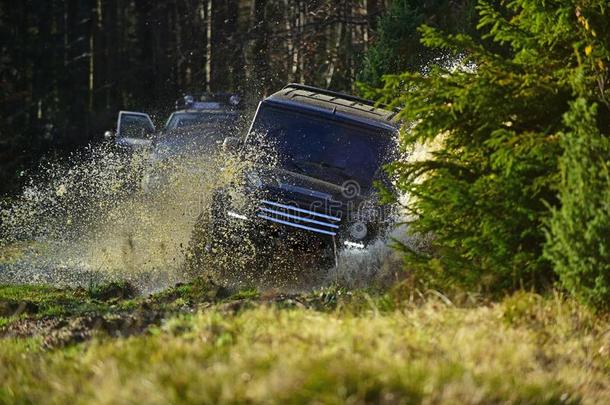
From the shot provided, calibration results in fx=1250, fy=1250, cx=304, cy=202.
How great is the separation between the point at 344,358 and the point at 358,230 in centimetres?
717

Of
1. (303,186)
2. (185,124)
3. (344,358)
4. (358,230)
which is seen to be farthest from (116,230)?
(344,358)

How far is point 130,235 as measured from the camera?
15.5 m

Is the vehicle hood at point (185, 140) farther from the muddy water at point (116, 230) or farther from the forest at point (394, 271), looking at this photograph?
the forest at point (394, 271)

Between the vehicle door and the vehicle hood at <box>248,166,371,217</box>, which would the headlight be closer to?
the vehicle hood at <box>248,166,371,217</box>

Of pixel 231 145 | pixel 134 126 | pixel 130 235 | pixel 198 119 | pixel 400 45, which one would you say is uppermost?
pixel 231 145

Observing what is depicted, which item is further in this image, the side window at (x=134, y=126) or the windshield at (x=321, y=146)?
the side window at (x=134, y=126)

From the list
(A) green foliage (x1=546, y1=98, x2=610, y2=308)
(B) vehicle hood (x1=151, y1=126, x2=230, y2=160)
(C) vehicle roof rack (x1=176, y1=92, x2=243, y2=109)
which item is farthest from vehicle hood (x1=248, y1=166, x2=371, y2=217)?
(C) vehicle roof rack (x1=176, y1=92, x2=243, y2=109)

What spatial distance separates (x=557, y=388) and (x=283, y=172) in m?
7.45

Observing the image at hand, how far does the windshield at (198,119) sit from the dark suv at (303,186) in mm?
9357

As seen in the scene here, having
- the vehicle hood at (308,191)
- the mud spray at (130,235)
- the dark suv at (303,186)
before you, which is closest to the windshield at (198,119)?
the mud spray at (130,235)

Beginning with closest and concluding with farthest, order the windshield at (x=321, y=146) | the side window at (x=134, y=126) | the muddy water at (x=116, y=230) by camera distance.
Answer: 1. the windshield at (x=321, y=146)
2. the muddy water at (x=116, y=230)
3. the side window at (x=134, y=126)

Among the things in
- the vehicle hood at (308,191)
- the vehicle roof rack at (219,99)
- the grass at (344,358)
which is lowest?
the vehicle roof rack at (219,99)

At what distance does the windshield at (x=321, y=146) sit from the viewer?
44.6 feet

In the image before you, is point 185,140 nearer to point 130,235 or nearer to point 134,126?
point 130,235
